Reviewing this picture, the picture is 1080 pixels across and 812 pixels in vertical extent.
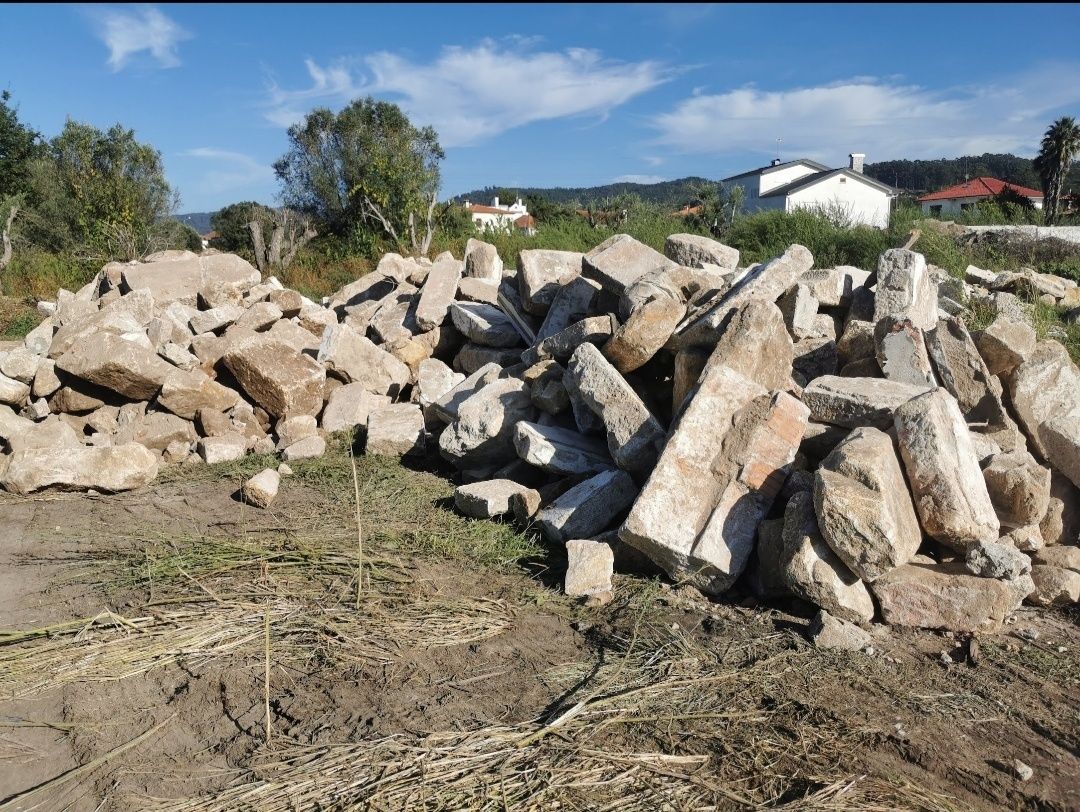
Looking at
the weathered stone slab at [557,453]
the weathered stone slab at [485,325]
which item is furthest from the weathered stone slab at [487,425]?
the weathered stone slab at [485,325]

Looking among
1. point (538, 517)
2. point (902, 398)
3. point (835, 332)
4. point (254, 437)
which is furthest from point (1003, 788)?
point (254, 437)

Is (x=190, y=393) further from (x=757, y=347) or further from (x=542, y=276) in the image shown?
(x=757, y=347)

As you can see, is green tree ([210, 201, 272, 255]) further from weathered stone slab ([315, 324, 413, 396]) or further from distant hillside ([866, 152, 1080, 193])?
distant hillside ([866, 152, 1080, 193])

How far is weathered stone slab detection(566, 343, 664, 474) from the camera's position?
17.3 ft

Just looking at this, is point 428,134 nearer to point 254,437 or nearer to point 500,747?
point 254,437

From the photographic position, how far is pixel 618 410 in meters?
5.45

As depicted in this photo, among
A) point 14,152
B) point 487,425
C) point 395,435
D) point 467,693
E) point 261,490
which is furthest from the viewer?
point 14,152

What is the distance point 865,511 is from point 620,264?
389 centimetres

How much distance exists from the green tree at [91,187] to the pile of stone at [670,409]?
41.4ft

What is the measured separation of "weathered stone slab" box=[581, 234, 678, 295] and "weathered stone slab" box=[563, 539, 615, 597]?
2950 millimetres

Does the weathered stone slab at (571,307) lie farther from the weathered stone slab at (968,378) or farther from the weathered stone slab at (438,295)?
the weathered stone slab at (968,378)

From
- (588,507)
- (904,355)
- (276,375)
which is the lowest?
(588,507)

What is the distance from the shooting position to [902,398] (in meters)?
4.69

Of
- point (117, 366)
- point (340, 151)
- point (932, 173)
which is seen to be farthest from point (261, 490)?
point (932, 173)
